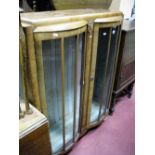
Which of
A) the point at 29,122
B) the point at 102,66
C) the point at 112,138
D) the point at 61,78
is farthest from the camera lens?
the point at 112,138

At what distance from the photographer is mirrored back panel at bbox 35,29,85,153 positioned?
1.03 meters

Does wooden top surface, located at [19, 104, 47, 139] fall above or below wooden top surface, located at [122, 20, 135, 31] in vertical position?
below

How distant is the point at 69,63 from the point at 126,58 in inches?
35.2

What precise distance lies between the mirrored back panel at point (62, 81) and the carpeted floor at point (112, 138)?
9.4 inches

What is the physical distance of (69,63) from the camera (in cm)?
117

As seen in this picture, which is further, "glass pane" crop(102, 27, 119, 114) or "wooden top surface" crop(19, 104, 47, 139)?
"glass pane" crop(102, 27, 119, 114)

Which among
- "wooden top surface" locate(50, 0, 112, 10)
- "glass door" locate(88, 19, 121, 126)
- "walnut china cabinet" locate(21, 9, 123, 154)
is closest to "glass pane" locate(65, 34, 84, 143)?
"walnut china cabinet" locate(21, 9, 123, 154)

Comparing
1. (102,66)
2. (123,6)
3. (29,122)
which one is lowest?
(29,122)

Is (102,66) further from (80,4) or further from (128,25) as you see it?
(80,4)

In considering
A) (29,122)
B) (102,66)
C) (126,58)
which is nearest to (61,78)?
(29,122)

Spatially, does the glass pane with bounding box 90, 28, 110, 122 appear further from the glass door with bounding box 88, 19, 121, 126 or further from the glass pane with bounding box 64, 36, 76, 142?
the glass pane with bounding box 64, 36, 76, 142

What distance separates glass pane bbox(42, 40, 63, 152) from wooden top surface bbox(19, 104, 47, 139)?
276 mm
